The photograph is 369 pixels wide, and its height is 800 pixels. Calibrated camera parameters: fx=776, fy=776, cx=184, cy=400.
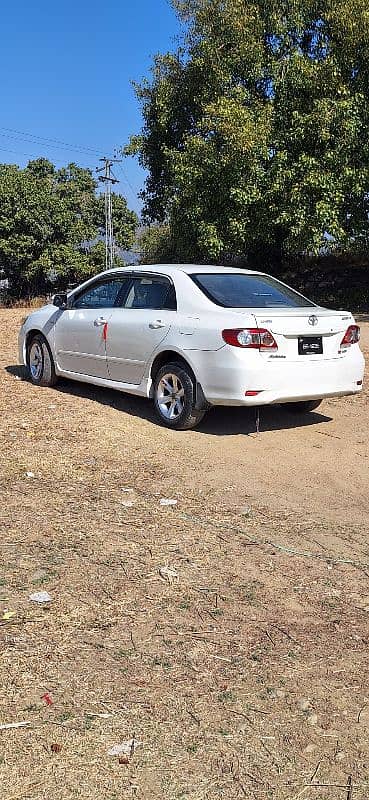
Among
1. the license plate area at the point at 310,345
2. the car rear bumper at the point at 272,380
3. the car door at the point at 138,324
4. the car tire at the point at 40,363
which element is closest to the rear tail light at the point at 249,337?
the car rear bumper at the point at 272,380

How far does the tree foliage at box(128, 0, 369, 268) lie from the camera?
1847 centimetres

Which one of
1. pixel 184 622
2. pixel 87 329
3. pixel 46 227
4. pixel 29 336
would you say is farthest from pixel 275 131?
pixel 46 227

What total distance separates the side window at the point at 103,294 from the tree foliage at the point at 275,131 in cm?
1070

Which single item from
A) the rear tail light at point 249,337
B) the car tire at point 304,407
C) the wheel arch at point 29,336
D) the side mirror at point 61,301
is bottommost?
the car tire at point 304,407

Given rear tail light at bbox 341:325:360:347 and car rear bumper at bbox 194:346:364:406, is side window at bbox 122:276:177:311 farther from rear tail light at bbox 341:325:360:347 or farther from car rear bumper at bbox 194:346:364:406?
rear tail light at bbox 341:325:360:347

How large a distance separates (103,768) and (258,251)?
72.2 ft

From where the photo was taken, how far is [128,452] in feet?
21.0

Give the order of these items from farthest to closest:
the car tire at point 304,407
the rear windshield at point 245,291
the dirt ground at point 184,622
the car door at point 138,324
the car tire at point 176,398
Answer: the car tire at point 304,407 < the car door at point 138,324 < the rear windshield at point 245,291 < the car tire at point 176,398 < the dirt ground at point 184,622

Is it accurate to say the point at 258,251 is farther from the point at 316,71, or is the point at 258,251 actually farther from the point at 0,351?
the point at 0,351

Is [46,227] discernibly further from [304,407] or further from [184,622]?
[184,622]

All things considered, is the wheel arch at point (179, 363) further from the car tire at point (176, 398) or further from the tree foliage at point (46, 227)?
the tree foliage at point (46, 227)

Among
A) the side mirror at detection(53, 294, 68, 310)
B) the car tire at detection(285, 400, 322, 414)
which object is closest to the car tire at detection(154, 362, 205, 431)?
the car tire at detection(285, 400, 322, 414)

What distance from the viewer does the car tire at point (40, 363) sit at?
29.4 feet

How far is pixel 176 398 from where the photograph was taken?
7.09 metres
